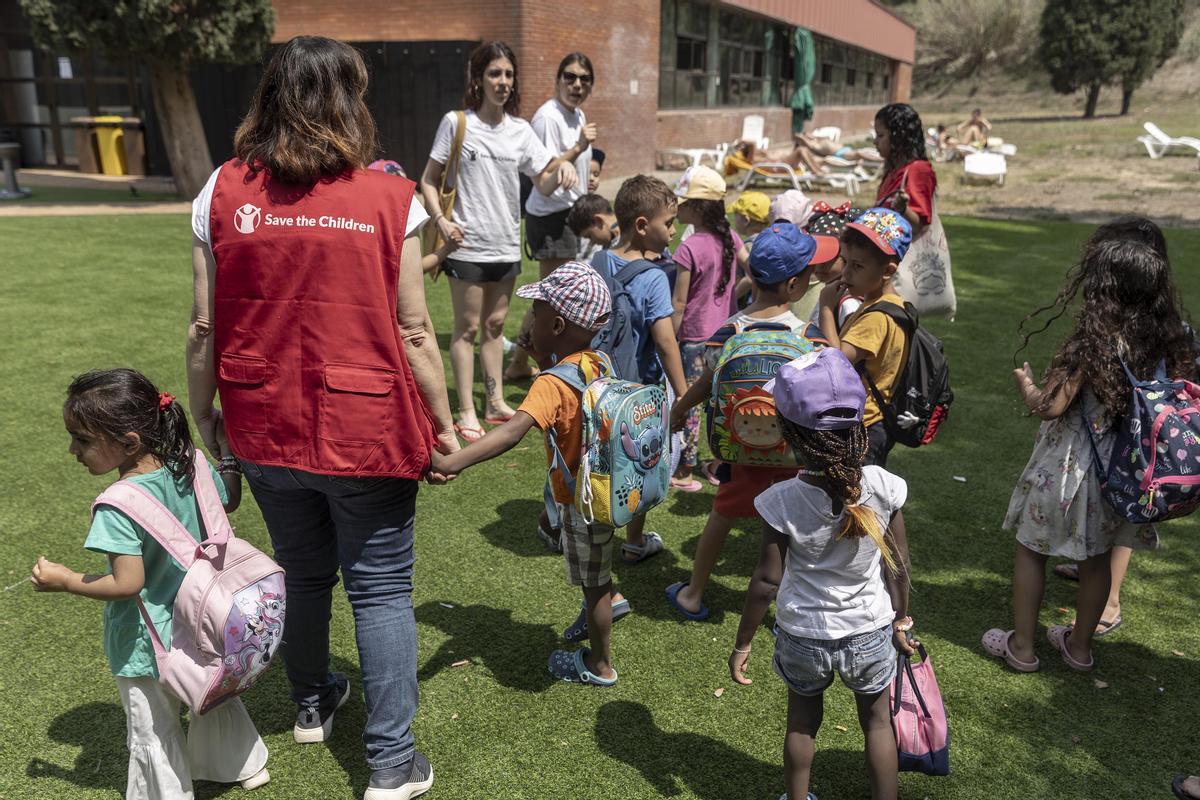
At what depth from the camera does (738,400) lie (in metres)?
3.20

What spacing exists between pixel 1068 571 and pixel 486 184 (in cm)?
350

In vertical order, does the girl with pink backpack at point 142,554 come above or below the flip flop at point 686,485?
above

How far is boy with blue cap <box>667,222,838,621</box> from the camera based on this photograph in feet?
11.2

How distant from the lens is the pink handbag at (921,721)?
8.79 ft

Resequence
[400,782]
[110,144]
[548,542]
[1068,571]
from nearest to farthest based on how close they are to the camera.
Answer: [400,782] → [1068,571] → [548,542] → [110,144]

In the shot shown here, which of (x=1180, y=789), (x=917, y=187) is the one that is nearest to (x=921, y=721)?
(x=1180, y=789)

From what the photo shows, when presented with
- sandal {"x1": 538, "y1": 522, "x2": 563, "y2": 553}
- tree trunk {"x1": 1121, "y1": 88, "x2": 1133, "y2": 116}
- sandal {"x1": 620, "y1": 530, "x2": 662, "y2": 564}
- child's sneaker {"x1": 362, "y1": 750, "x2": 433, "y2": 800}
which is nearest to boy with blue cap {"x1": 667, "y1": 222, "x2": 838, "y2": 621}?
sandal {"x1": 620, "y1": 530, "x2": 662, "y2": 564}

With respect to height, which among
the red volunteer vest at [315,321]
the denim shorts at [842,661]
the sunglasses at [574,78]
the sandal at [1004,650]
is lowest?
the sandal at [1004,650]

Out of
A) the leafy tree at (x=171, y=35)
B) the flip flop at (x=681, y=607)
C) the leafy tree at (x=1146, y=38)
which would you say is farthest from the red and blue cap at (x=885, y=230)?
the leafy tree at (x=1146, y=38)

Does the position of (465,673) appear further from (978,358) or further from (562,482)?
(978,358)

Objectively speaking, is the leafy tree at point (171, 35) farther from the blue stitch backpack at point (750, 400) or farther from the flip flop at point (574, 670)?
the flip flop at point (574, 670)

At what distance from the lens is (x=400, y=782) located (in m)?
2.65

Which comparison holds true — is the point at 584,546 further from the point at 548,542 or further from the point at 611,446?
the point at 548,542

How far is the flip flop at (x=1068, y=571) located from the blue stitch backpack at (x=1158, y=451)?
118 cm
